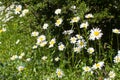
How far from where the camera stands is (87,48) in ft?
13.9

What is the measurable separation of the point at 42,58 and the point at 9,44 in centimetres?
112

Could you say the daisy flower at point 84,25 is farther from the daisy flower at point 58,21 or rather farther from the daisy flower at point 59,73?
the daisy flower at point 59,73

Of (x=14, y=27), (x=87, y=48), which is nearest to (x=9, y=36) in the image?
(x=14, y=27)

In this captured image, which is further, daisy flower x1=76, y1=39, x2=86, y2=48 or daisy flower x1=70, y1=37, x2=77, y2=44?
daisy flower x1=70, y1=37, x2=77, y2=44

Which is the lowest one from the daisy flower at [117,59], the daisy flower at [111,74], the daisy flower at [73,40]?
the daisy flower at [111,74]

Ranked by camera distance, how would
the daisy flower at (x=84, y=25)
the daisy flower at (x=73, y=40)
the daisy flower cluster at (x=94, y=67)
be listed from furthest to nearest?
the daisy flower at (x=73, y=40), the daisy flower at (x=84, y=25), the daisy flower cluster at (x=94, y=67)

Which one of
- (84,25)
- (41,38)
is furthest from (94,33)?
(41,38)

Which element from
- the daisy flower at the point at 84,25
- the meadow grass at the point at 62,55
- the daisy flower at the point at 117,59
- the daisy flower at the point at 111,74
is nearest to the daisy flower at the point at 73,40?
the meadow grass at the point at 62,55

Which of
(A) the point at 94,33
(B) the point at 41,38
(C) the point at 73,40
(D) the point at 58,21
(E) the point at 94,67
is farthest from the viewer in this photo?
(B) the point at 41,38

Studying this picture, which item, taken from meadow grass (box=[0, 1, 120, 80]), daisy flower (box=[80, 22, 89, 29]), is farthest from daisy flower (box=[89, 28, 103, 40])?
daisy flower (box=[80, 22, 89, 29])

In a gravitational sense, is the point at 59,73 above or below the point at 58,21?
below

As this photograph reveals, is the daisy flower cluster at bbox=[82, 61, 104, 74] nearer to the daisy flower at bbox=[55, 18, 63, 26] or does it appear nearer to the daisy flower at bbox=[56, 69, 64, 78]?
the daisy flower at bbox=[56, 69, 64, 78]

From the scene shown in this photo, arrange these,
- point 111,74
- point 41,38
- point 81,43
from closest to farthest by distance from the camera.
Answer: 1. point 111,74
2. point 81,43
3. point 41,38

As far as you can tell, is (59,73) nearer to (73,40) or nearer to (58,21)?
(73,40)
